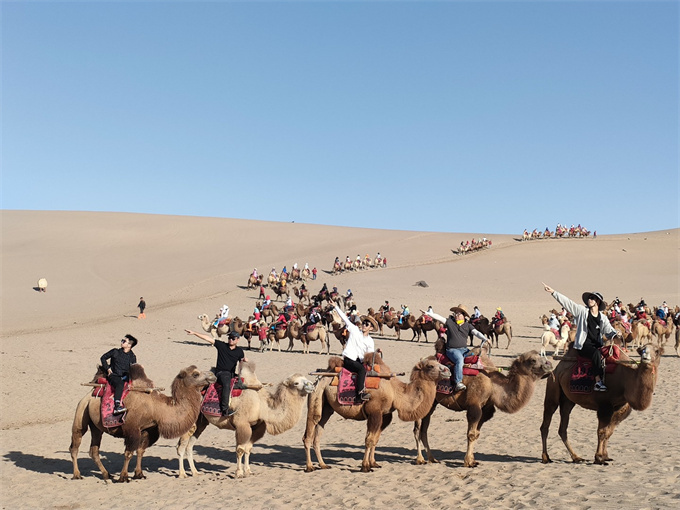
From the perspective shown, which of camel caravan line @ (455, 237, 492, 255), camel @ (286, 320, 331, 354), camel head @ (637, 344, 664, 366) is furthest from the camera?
camel caravan line @ (455, 237, 492, 255)

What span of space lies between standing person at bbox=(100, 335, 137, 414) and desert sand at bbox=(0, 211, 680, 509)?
1.24 meters

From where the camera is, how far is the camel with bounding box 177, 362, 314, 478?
10164 millimetres

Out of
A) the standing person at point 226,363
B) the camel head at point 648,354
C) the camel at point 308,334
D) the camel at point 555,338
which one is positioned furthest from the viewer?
the camel at point 308,334

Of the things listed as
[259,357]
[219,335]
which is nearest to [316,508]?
[259,357]

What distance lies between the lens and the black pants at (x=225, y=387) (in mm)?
10094

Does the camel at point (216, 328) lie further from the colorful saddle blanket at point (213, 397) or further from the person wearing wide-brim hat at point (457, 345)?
the person wearing wide-brim hat at point (457, 345)

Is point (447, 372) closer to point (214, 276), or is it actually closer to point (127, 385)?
point (127, 385)

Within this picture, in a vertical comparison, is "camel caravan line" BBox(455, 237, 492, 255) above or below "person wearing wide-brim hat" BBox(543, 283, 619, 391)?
above

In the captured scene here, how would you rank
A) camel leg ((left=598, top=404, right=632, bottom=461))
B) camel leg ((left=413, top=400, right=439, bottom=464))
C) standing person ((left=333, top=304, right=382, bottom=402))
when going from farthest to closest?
1. camel leg ((left=413, top=400, right=439, bottom=464))
2. standing person ((left=333, top=304, right=382, bottom=402))
3. camel leg ((left=598, top=404, right=632, bottom=461))

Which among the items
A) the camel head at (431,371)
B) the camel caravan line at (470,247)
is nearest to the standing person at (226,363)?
the camel head at (431,371)

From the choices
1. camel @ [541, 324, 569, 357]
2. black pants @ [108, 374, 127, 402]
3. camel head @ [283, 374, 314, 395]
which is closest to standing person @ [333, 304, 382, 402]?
camel head @ [283, 374, 314, 395]

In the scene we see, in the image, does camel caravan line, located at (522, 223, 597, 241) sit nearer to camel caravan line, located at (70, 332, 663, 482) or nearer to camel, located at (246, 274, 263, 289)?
camel, located at (246, 274, 263, 289)

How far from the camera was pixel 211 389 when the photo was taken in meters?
10.4

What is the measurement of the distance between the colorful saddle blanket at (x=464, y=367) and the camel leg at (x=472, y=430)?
1.49ft
